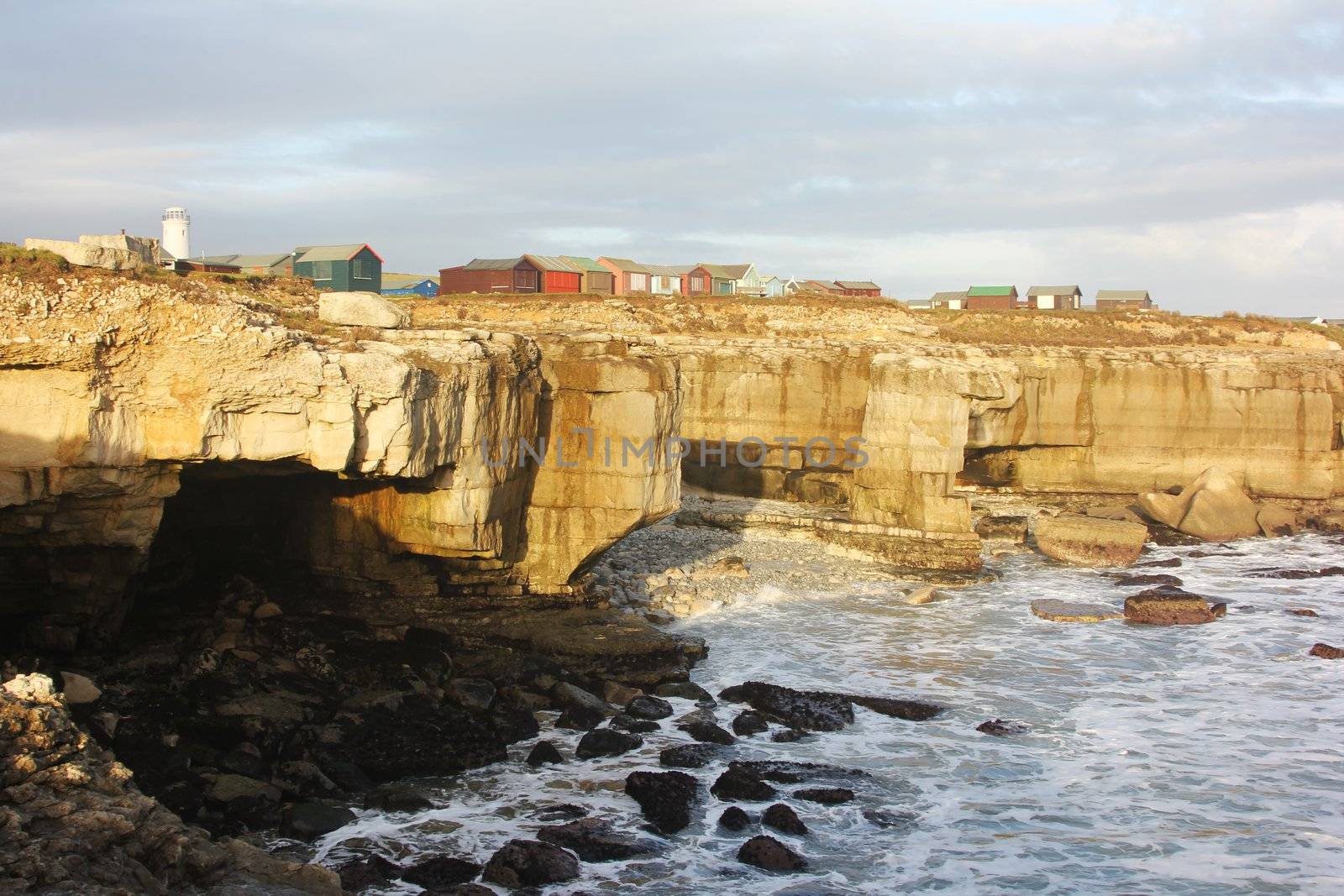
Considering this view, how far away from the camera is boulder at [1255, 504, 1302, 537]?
27969 millimetres

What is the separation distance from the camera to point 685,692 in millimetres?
14414

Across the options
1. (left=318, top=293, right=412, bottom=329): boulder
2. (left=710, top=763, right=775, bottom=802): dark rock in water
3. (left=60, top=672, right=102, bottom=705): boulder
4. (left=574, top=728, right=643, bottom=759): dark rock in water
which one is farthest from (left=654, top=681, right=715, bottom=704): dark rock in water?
(left=60, top=672, right=102, bottom=705): boulder

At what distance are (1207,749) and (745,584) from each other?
9344 millimetres

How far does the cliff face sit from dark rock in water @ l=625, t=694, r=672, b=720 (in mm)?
3146

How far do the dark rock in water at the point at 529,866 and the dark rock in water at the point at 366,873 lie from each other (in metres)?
0.78

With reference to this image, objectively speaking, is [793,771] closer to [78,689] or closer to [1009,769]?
[1009,769]

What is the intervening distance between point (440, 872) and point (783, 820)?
320cm

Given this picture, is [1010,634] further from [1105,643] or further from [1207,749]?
[1207,749]

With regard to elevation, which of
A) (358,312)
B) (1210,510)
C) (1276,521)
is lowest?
(1276,521)

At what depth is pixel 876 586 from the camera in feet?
70.7

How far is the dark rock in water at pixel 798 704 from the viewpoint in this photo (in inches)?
531

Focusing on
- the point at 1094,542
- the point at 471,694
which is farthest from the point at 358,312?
the point at 1094,542

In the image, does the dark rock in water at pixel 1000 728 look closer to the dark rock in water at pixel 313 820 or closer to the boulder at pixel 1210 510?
the dark rock in water at pixel 313 820

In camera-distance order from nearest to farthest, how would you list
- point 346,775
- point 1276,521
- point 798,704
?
point 346,775 → point 798,704 → point 1276,521
